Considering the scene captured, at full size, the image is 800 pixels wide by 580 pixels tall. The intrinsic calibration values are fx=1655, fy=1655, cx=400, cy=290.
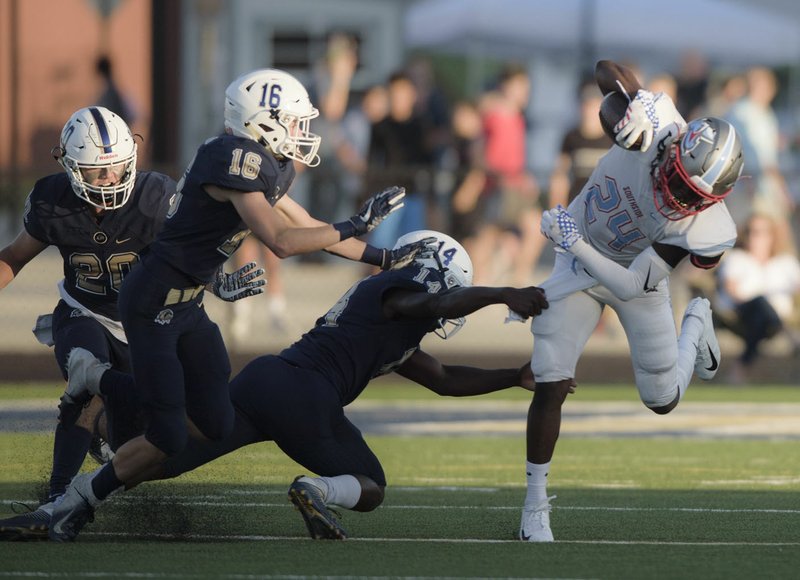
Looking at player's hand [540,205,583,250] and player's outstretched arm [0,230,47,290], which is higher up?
player's hand [540,205,583,250]

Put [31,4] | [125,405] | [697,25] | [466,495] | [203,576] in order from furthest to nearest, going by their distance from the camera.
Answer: [697,25], [31,4], [466,495], [125,405], [203,576]

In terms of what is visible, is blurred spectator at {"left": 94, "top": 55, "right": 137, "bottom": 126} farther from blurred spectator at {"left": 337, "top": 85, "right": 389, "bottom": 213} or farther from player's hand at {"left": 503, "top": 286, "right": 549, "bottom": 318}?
player's hand at {"left": 503, "top": 286, "right": 549, "bottom": 318}

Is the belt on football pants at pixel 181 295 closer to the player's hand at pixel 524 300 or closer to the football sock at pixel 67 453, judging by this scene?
the football sock at pixel 67 453

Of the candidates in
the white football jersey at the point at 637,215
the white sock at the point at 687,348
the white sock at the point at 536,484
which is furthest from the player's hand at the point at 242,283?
the white sock at the point at 687,348

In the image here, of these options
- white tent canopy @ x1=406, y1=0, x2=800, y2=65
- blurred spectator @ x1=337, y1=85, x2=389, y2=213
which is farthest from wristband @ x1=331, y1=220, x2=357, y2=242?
white tent canopy @ x1=406, y1=0, x2=800, y2=65

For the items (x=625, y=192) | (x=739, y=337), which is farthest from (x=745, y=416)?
(x=625, y=192)

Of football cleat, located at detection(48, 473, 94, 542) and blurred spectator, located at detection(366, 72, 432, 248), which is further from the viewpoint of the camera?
blurred spectator, located at detection(366, 72, 432, 248)

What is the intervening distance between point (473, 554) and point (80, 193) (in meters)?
2.16

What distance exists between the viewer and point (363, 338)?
621cm

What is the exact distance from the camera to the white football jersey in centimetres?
631

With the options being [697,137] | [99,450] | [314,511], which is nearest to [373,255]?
[314,511]

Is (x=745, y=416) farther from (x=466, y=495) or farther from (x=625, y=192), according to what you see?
(x=625, y=192)

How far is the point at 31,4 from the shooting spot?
18922 millimetres

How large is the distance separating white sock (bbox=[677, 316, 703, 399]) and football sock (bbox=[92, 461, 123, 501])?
7.83 ft
